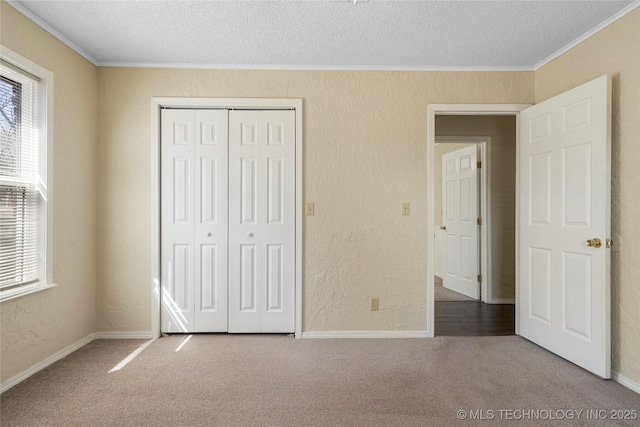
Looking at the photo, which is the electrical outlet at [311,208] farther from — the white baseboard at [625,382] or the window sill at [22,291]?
the white baseboard at [625,382]

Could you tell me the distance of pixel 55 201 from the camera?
100 inches

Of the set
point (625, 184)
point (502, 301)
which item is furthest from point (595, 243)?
point (502, 301)

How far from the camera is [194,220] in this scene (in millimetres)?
3092

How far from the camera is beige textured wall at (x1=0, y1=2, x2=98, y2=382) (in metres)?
2.22

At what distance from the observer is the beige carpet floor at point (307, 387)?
1.89 metres

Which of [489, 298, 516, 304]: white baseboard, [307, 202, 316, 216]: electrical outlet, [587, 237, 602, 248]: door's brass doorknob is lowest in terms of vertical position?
[489, 298, 516, 304]: white baseboard

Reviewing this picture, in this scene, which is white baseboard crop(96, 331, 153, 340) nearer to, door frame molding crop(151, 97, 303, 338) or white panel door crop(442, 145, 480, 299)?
door frame molding crop(151, 97, 303, 338)

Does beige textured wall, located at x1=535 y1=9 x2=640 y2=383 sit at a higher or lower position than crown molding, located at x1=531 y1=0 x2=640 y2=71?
lower

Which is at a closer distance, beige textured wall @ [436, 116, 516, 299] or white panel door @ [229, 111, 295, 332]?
white panel door @ [229, 111, 295, 332]

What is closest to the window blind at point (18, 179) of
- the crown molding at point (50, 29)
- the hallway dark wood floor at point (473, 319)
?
the crown molding at point (50, 29)

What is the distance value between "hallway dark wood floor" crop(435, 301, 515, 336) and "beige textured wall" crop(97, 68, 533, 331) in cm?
49

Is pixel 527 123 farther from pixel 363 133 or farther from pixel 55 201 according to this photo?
pixel 55 201

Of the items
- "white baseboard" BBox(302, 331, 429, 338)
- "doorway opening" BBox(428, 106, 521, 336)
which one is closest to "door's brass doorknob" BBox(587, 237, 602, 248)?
"white baseboard" BBox(302, 331, 429, 338)

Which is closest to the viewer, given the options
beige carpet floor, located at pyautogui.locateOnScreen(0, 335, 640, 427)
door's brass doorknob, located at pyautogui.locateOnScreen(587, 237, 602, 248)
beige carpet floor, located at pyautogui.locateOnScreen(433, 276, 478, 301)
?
beige carpet floor, located at pyautogui.locateOnScreen(0, 335, 640, 427)
